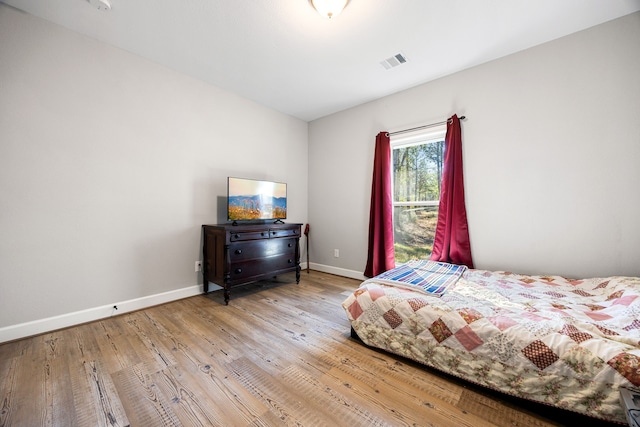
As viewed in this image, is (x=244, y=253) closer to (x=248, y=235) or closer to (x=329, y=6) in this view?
(x=248, y=235)

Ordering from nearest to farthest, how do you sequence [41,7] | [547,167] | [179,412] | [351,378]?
[179,412] → [351,378] → [41,7] → [547,167]

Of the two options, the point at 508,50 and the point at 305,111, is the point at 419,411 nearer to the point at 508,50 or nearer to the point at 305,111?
the point at 508,50

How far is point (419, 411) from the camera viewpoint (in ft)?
3.95

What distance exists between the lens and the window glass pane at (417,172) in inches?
117

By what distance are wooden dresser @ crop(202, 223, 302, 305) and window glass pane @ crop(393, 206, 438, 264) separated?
148 centimetres

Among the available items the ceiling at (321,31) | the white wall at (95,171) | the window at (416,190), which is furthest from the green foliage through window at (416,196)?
the white wall at (95,171)

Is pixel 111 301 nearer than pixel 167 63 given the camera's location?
Yes

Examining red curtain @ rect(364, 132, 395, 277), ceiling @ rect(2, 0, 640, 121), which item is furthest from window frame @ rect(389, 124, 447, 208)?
ceiling @ rect(2, 0, 640, 121)

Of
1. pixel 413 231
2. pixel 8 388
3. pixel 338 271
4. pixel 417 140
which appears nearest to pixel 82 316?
pixel 8 388

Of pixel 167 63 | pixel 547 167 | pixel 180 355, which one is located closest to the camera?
pixel 180 355

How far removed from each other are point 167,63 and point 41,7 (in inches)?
34.9

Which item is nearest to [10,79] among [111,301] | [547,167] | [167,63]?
[167,63]

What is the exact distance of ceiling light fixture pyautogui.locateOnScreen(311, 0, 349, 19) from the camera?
172 centimetres

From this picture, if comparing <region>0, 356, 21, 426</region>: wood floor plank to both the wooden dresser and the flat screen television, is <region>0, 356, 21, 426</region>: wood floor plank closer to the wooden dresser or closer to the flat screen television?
the wooden dresser
